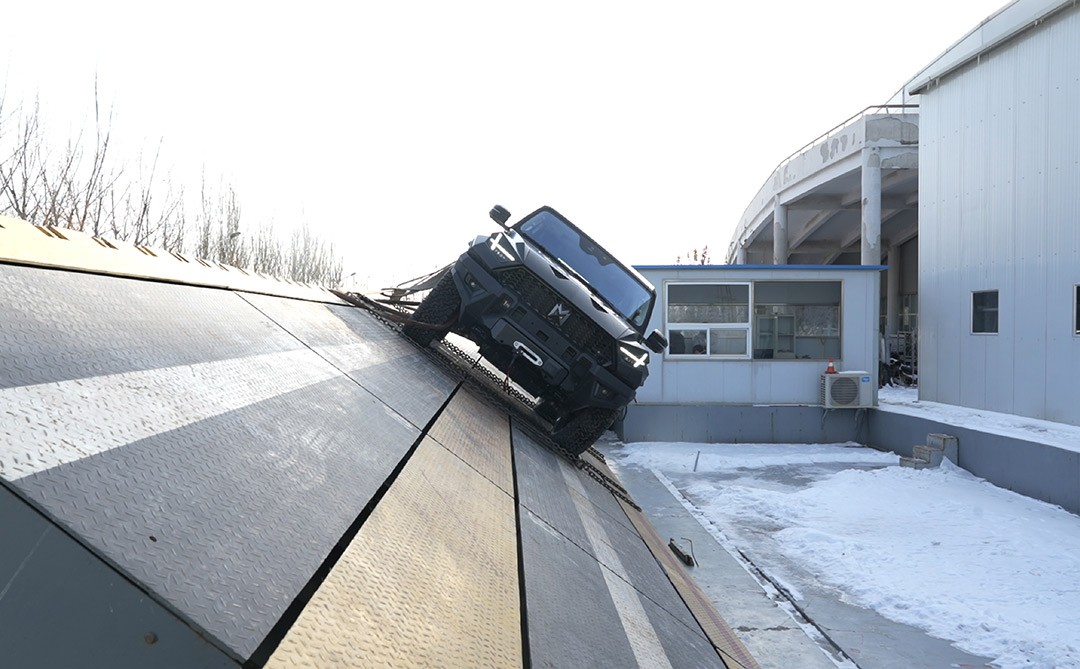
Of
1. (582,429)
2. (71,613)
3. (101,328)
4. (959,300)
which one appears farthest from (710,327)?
(71,613)

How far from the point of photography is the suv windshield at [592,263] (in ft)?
27.6

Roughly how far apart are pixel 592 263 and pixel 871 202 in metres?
22.2

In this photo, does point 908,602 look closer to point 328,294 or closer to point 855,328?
point 328,294

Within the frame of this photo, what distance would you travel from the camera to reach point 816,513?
1111cm

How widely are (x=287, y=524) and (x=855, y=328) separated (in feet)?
59.2

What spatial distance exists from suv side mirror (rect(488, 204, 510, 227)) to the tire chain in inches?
47.4

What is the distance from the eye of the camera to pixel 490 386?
8.52 metres

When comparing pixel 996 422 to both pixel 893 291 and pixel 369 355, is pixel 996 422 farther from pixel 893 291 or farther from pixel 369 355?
pixel 893 291

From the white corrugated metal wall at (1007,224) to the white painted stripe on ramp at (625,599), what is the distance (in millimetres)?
13524

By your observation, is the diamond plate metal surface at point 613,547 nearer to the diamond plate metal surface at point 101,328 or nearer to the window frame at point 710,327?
the diamond plate metal surface at point 101,328

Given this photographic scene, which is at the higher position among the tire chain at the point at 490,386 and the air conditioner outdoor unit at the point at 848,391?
the tire chain at the point at 490,386

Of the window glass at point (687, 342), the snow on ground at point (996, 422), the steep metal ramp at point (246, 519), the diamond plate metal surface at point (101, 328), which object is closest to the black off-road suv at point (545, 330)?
the steep metal ramp at point (246, 519)

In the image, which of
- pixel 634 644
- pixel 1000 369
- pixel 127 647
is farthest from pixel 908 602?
pixel 1000 369

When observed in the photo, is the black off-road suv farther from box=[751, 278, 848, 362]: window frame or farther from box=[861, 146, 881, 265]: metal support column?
box=[861, 146, 881, 265]: metal support column
